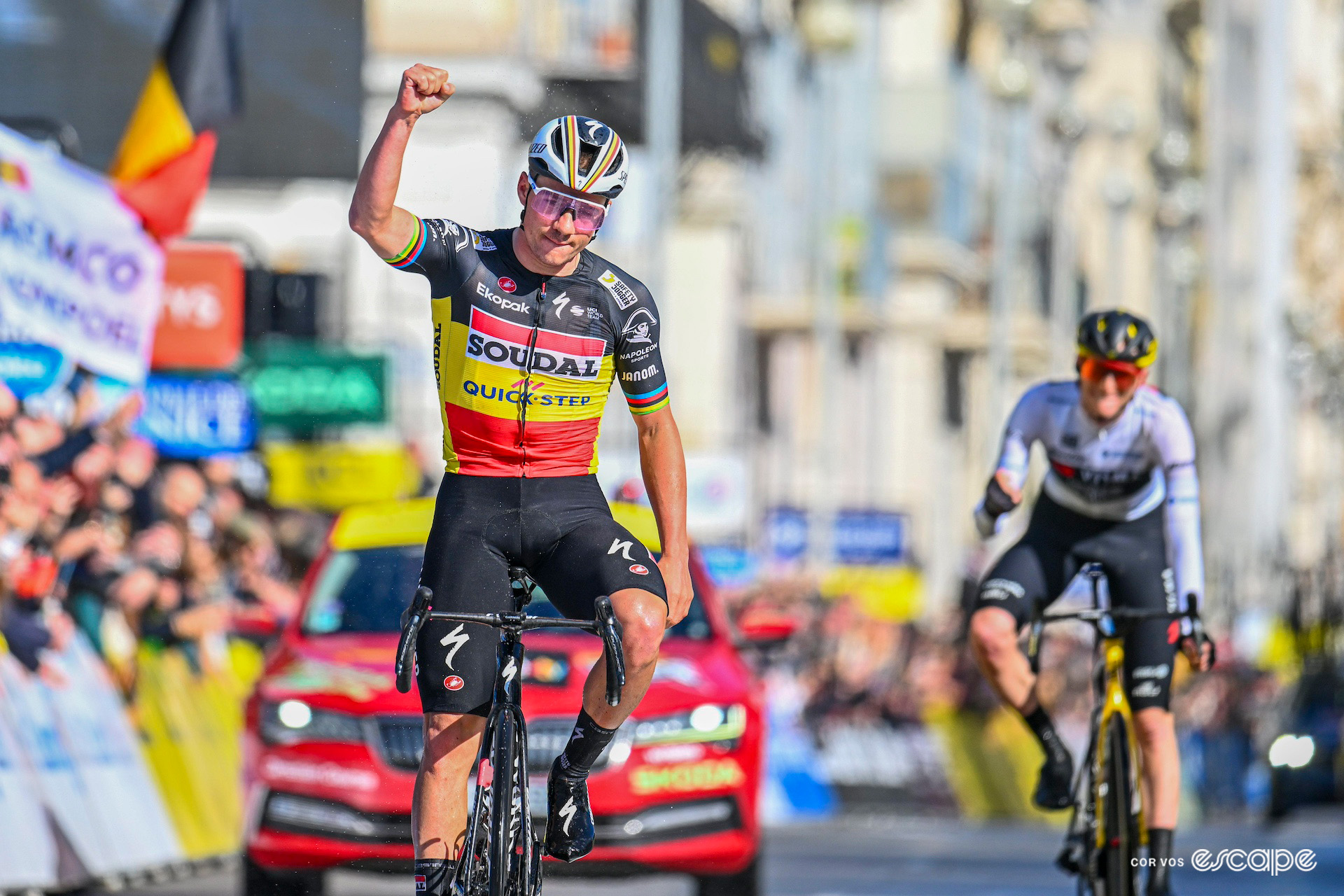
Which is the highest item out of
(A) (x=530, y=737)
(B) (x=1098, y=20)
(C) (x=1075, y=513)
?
(B) (x=1098, y=20)

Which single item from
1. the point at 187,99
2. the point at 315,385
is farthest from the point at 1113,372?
the point at 315,385

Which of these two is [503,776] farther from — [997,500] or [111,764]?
[111,764]

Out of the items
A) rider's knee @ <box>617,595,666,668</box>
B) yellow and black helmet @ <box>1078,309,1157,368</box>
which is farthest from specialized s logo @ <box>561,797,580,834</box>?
yellow and black helmet @ <box>1078,309,1157,368</box>

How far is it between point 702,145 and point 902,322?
23.2m

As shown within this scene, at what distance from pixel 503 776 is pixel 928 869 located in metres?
10.1

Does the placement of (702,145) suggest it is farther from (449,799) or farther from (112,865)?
(449,799)

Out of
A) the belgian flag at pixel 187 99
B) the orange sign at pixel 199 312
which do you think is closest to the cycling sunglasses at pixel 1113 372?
the belgian flag at pixel 187 99

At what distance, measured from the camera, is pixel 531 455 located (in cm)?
762

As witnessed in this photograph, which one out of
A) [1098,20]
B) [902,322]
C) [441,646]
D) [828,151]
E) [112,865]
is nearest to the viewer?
[441,646]

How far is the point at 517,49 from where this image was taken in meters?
15.5

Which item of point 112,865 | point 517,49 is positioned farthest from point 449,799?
point 517,49

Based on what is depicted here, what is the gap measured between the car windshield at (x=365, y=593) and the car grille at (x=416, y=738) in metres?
0.82

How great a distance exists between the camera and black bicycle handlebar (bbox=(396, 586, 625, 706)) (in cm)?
726

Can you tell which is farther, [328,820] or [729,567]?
[729,567]
